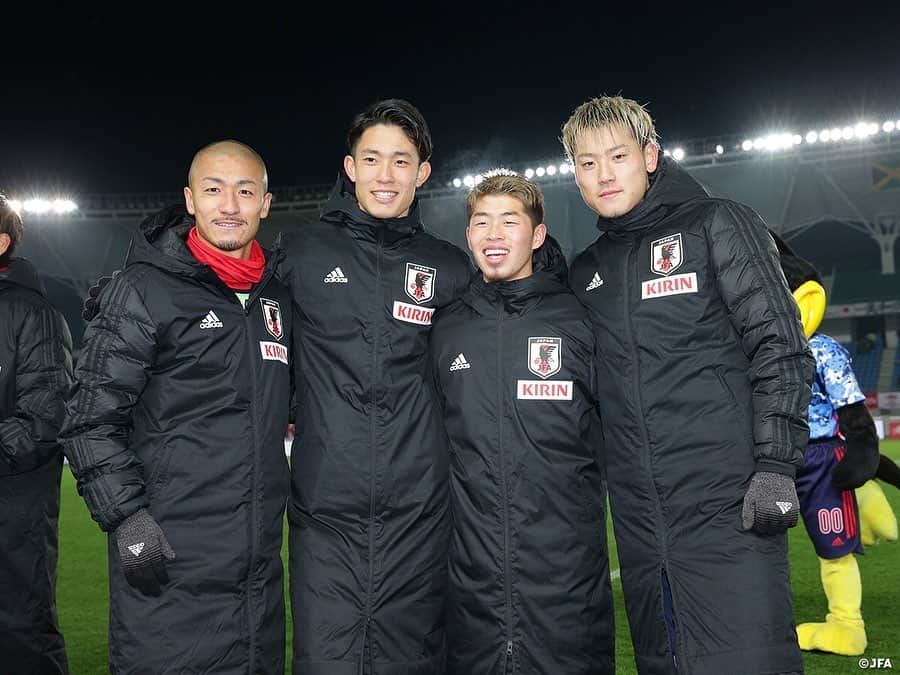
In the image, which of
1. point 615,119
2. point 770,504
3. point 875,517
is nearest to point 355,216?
point 615,119

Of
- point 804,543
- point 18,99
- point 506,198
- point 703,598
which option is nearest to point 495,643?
point 703,598

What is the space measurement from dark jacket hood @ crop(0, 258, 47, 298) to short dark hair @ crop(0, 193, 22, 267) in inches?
1.6

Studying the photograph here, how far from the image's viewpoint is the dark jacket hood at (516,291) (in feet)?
11.0

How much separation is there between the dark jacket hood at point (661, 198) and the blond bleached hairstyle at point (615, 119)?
15 cm

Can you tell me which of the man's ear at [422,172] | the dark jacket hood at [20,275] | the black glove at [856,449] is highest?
the man's ear at [422,172]

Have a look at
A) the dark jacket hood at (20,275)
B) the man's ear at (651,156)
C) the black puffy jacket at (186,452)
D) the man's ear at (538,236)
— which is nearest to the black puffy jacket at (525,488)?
the man's ear at (538,236)

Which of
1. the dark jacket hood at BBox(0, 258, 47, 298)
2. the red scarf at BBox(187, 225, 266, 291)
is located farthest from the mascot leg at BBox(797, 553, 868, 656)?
the dark jacket hood at BBox(0, 258, 47, 298)

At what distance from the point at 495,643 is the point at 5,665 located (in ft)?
7.27

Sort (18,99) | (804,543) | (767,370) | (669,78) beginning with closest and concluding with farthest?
1. (767,370)
2. (804,543)
3. (18,99)
4. (669,78)

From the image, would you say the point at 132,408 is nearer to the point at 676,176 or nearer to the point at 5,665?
the point at 5,665

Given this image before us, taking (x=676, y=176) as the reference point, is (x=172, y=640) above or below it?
below

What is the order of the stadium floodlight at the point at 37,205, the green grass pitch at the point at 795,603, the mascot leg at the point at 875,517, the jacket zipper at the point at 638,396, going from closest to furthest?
1. the jacket zipper at the point at 638,396
2. the green grass pitch at the point at 795,603
3. the mascot leg at the point at 875,517
4. the stadium floodlight at the point at 37,205

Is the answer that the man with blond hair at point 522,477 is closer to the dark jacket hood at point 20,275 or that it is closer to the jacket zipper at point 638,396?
the jacket zipper at point 638,396

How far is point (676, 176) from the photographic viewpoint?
325 centimetres
